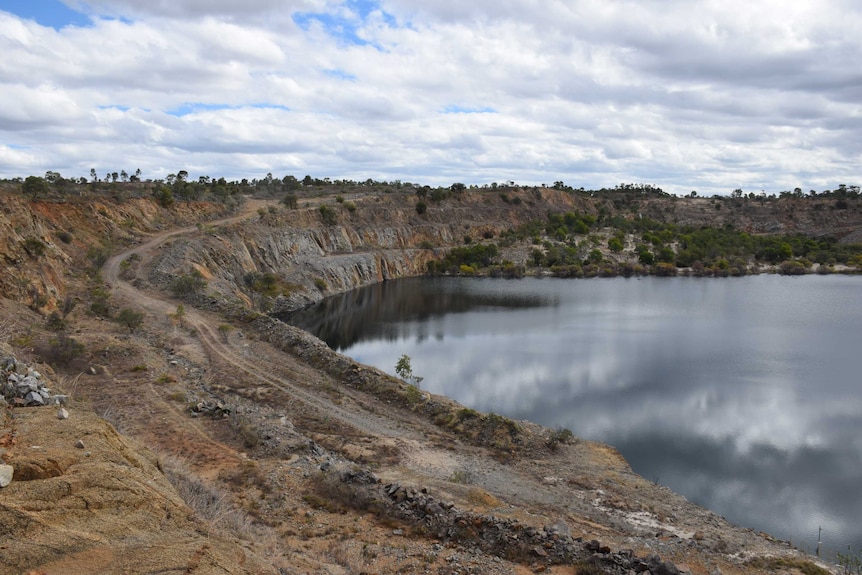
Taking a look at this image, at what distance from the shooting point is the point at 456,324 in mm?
53344

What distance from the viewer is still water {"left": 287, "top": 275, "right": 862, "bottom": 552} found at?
23406mm

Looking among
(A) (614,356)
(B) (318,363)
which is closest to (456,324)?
(A) (614,356)

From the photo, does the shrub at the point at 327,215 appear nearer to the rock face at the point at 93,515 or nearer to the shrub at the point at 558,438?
the shrub at the point at 558,438

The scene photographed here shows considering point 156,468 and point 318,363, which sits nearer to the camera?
point 156,468

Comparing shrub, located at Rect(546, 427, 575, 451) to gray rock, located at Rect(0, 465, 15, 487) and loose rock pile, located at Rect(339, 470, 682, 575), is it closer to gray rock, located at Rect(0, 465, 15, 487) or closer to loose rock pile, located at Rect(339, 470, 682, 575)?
loose rock pile, located at Rect(339, 470, 682, 575)

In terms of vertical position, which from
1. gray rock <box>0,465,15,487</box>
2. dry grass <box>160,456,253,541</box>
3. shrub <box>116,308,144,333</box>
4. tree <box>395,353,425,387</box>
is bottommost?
tree <box>395,353,425,387</box>

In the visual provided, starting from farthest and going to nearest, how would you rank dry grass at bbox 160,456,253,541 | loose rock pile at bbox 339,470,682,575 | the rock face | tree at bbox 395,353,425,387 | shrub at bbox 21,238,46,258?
shrub at bbox 21,238,46,258, tree at bbox 395,353,425,387, loose rock pile at bbox 339,470,682,575, dry grass at bbox 160,456,253,541, the rock face

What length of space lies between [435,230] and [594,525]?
245ft

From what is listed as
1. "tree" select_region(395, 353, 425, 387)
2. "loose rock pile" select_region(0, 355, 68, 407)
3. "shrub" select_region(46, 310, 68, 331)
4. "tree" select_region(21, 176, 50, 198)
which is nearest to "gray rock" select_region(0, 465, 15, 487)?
"loose rock pile" select_region(0, 355, 68, 407)

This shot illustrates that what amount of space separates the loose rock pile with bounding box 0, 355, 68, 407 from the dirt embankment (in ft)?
2.05

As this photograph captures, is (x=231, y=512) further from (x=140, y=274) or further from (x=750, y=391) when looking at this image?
(x=140, y=274)

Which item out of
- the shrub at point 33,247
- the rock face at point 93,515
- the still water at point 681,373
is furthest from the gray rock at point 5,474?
the shrub at point 33,247

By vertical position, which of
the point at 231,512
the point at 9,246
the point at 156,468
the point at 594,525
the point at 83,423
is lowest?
the point at 594,525

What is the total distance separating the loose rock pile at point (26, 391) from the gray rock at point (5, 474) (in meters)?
4.41
